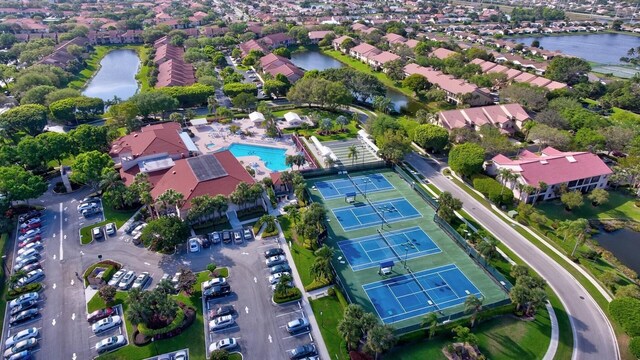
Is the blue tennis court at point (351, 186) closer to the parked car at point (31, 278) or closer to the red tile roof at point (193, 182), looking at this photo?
the red tile roof at point (193, 182)

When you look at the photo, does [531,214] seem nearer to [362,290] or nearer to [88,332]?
[362,290]

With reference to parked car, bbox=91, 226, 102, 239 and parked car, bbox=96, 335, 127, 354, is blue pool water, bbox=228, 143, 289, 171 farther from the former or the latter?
parked car, bbox=96, 335, 127, 354

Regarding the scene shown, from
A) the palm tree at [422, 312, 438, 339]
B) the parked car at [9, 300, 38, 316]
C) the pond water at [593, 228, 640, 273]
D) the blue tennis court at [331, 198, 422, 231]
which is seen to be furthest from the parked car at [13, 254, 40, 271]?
the pond water at [593, 228, 640, 273]

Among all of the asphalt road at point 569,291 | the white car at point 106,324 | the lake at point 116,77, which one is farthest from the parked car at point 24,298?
the lake at point 116,77

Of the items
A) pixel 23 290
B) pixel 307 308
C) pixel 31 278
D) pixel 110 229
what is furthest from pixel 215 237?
pixel 23 290

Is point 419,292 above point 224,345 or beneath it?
beneath

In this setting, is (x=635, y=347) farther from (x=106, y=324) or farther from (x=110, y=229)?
(x=110, y=229)

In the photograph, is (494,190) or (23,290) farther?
(494,190)
